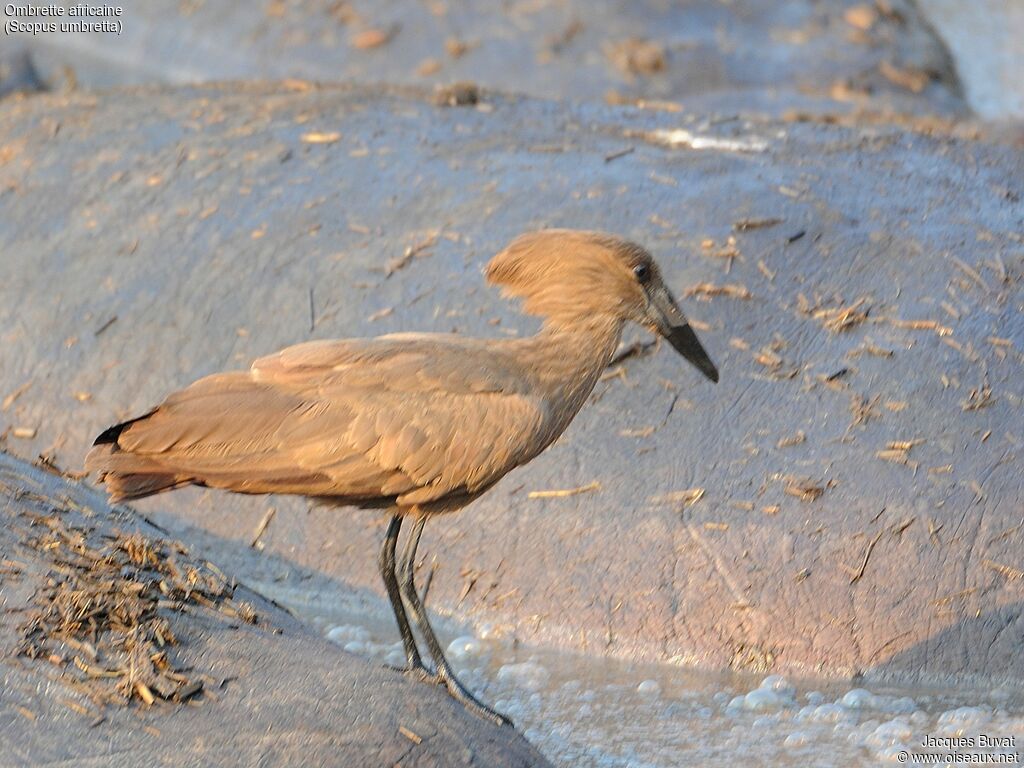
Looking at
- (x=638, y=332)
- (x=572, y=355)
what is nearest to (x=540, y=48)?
(x=638, y=332)

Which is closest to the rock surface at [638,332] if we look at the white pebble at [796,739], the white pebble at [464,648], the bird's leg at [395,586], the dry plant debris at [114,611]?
the white pebble at [464,648]

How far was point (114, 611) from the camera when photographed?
13.1 ft

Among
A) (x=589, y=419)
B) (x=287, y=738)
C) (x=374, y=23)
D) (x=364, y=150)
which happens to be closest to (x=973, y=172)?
(x=589, y=419)

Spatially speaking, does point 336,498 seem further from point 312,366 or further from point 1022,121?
point 1022,121

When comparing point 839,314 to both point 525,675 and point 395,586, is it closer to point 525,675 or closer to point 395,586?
point 525,675

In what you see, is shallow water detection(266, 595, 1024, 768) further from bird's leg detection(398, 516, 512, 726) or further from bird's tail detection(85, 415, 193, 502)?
bird's tail detection(85, 415, 193, 502)

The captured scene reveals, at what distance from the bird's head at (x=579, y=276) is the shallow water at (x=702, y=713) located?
4.36ft

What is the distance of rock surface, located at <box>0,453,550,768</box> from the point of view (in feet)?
11.8

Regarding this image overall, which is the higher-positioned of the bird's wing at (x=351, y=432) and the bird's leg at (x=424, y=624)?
the bird's wing at (x=351, y=432)

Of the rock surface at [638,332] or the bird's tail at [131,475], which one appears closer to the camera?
the bird's tail at [131,475]

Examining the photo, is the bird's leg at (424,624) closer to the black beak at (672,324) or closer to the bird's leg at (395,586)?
the bird's leg at (395,586)

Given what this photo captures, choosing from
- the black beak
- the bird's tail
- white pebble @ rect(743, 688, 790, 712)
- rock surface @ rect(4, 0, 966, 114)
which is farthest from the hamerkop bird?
rock surface @ rect(4, 0, 966, 114)

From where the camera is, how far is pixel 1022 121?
27.0 ft

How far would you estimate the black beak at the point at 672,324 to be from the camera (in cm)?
456
